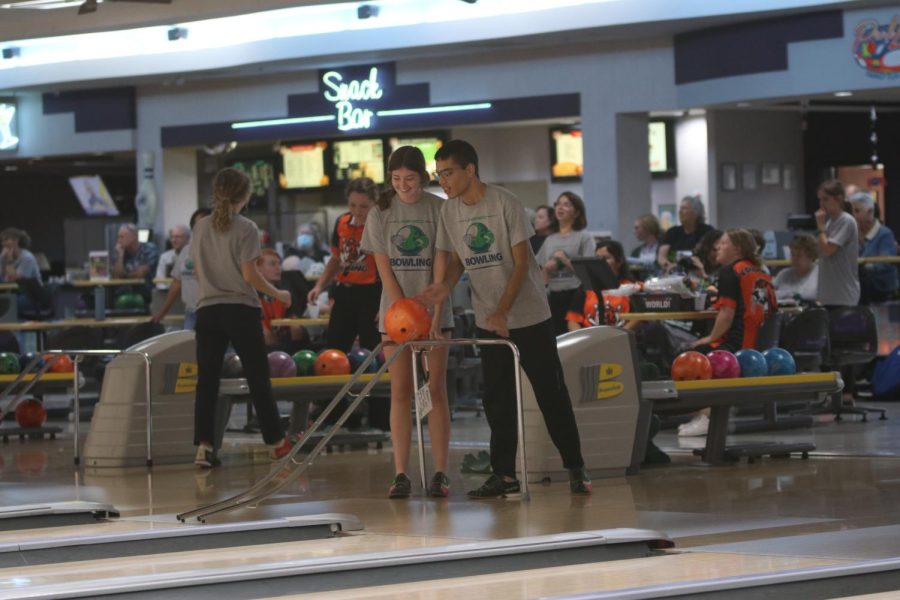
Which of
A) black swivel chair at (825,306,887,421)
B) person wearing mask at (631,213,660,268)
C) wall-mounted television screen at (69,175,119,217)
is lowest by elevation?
black swivel chair at (825,306,887,421)

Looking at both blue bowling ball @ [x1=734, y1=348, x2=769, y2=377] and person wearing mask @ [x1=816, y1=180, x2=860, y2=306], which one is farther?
person wearing mask @ [x1=816, y1=180, x2=860, y2=306]

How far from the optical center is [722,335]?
945cm

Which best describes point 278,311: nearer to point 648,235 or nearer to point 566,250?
point 566,250

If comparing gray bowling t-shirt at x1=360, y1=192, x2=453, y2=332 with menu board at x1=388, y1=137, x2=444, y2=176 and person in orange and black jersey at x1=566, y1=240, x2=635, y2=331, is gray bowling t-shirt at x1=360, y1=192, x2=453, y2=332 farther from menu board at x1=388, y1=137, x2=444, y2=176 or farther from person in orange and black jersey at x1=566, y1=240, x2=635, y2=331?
menu board at x1=388, y1=137, x2=444, y2=176

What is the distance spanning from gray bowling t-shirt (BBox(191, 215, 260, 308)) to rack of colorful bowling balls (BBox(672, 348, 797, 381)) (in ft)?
7.38

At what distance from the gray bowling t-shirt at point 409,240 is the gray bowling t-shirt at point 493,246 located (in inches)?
3.9

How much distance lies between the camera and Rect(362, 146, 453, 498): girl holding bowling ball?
22.5 feet

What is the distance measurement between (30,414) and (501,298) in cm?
589

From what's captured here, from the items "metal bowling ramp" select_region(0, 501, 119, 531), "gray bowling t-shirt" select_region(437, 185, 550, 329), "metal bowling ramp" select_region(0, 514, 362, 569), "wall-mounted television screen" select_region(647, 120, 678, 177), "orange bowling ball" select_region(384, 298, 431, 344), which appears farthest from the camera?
"wall-mounted television screen" select_region(647, 120, 678, 177)

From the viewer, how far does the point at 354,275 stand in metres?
9.12

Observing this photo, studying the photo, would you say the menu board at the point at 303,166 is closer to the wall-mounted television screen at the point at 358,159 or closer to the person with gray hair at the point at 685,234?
the wall-mounted television screen at the point at 358,159

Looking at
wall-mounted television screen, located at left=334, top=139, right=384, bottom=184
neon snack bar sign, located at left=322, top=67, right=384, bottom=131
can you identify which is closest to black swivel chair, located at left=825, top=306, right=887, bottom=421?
neon snack bar sign, located at left=322, top=67, right=384, bottom=131

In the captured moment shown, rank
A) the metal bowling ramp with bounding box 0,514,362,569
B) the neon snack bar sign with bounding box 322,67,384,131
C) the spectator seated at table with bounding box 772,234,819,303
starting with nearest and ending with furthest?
the metal bowling ramp with bounding box 0,514,362,569 < the spectator seated at table with bounding box 772,234,819,303 < the neon snack bar sign with bounding box 322,67,384,131

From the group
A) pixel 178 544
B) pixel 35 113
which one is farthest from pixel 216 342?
pixel 35 113
